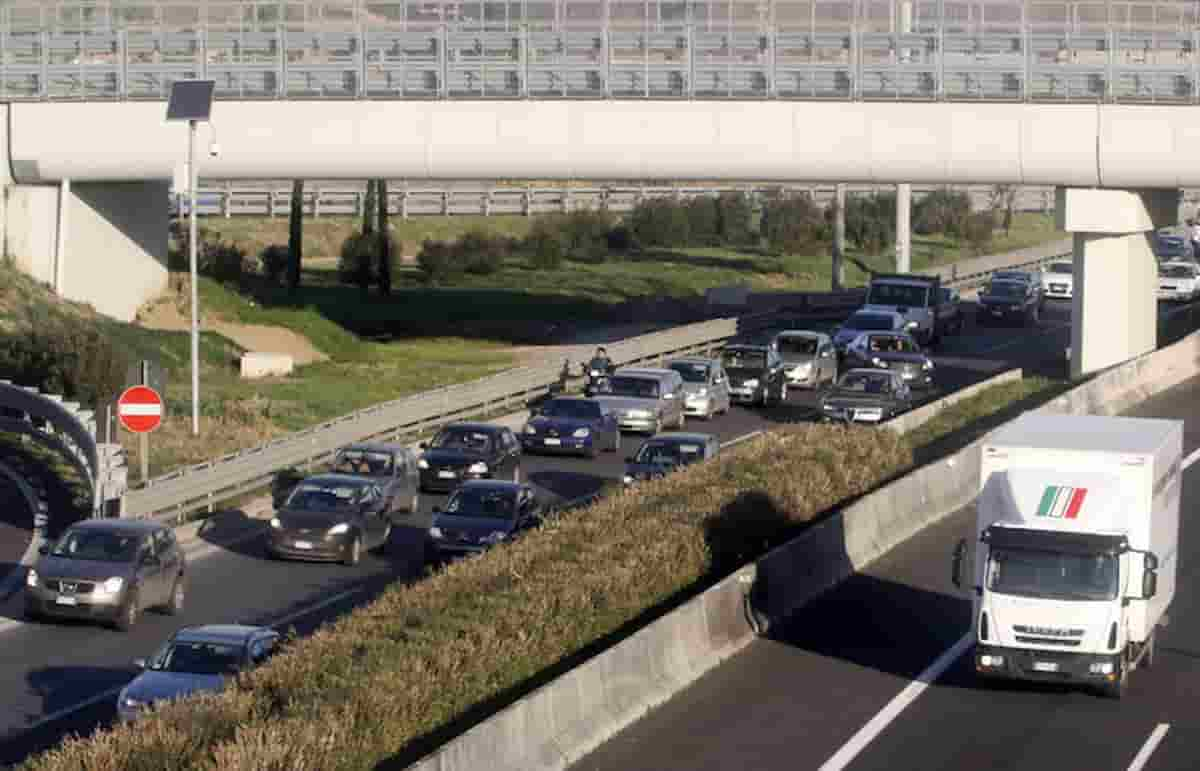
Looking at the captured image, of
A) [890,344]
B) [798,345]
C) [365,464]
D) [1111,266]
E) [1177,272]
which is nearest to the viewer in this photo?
[365,464]

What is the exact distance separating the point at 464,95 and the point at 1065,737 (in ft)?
108

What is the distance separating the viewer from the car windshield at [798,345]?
5816cm

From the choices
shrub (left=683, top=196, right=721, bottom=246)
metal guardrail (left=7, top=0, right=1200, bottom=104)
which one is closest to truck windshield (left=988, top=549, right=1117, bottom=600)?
metal guardrail (left=7, top=0, right=1200, bottom=104)

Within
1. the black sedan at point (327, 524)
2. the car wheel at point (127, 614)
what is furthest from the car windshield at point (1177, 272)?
the car wheel at point (127, 614)

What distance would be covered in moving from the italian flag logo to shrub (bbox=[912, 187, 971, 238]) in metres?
103

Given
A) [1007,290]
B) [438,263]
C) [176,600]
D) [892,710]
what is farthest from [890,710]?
[438,263]

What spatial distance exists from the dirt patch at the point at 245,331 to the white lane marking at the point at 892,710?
39.2 meters

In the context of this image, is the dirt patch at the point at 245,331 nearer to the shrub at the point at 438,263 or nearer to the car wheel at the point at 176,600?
the shrub at the point at 438,263

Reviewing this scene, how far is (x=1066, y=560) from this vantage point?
22.9 meters

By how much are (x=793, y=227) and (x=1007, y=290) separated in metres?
41.9

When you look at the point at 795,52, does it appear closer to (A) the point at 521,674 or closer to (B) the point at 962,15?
(B) the point at 962,15

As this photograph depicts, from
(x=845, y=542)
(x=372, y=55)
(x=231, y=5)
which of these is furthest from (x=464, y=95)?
(x=845, y=542)

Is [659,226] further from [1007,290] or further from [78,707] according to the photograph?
[78,707]

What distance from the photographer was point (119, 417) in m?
38.8
